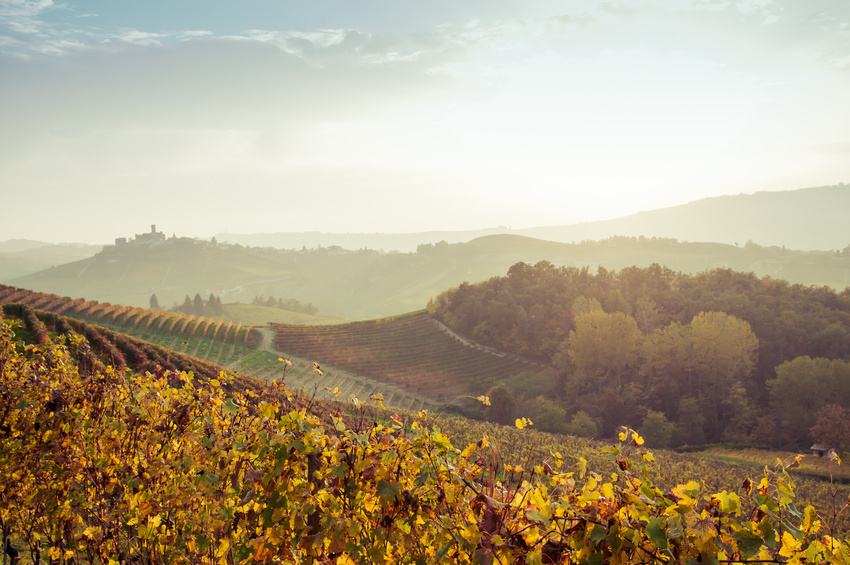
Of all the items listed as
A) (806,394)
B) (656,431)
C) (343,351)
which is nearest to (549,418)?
(656,431)

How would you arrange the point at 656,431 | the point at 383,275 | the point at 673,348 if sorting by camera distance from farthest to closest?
1. the point at 383,275
2. the point at 673,348
3. the point at 656,431

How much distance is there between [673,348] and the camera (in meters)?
43.3

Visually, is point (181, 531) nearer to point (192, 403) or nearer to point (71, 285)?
point (192, 403)

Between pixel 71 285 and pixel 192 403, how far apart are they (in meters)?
206

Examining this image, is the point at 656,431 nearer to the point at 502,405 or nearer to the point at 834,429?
the point at 834,429

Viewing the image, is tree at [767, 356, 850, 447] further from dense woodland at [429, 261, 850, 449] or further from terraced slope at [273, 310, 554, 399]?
terraced slope at [273, 310, 554, 399]

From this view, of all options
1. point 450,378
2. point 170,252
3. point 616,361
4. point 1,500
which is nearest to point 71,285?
point 170,252

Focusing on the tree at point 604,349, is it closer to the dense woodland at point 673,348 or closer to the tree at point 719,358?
the dense woodland at point 673,348

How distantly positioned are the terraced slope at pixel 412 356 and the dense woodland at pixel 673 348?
238 cm

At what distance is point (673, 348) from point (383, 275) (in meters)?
162

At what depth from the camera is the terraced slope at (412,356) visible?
47.2m

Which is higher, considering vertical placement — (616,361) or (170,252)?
(170,252)

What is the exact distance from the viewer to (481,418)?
39.2 m

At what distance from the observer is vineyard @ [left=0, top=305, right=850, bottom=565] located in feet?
7.09
